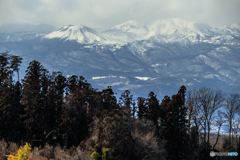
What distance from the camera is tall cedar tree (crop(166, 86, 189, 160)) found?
4578 centimetres

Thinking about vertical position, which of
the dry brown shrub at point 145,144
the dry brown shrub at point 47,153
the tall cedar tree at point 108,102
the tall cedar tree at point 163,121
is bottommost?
the dry brown shrub at point 47,153

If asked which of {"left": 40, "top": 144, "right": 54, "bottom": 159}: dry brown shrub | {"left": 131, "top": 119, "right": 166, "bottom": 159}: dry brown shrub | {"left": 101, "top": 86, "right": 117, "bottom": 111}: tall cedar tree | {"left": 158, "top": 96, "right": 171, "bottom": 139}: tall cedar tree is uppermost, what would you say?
{"left": 101, "top": 86, "right": 117, "bottom": 111}: tall cedar tree

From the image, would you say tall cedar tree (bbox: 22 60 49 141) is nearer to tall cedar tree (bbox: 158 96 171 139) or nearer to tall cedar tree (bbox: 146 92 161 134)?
tall cedar tree (bbox: 146 92 161 134)

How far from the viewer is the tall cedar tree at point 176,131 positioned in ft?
150

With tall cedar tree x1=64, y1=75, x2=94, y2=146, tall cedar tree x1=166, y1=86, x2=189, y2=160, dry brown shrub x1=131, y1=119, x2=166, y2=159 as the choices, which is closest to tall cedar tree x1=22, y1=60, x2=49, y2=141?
tall cedar tree x1=64, y1=75, x2=94, y2=146

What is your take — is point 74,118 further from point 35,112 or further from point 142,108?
point 142,108

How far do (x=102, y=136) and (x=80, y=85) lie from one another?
21.3m

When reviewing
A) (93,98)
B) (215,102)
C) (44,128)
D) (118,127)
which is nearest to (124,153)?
(118,127)

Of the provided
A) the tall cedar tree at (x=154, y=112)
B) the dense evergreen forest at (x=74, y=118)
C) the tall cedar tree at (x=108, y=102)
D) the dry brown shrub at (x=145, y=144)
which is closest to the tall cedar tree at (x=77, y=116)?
the dense evergreen forest at (x=74, y=118)

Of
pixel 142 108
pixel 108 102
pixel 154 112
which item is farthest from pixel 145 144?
pixel 142 108

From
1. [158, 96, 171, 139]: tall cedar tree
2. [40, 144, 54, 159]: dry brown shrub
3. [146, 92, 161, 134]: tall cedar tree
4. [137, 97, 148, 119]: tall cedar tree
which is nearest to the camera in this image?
[40, 144, 54, 159]: dry brown shrub

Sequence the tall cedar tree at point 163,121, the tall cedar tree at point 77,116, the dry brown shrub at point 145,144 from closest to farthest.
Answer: the dry brown shrub at point 145,144, the tall cedar tree at point 77,116, the tall cedar tree at point 163,121

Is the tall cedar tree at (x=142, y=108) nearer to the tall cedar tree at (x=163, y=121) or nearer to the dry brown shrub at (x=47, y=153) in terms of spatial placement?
A: the tall cedar tree at (x=163, y=121)

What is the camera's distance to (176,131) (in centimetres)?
4606
